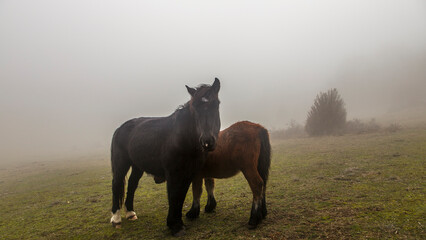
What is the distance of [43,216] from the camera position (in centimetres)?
608

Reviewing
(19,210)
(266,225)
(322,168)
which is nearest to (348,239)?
(266,225)

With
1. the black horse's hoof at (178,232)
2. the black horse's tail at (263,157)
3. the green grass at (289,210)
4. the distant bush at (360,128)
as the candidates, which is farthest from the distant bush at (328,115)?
the black horse's hoof at (178,232)

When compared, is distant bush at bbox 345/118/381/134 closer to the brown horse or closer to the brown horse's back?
the brown horse

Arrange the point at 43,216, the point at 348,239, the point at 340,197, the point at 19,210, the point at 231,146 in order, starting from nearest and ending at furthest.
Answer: the point at 348,239, the point at 231,146, the point at 340,197, the point at 43,216, the point at 19,210

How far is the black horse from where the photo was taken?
3861mm

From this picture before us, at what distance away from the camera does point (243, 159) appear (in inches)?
176

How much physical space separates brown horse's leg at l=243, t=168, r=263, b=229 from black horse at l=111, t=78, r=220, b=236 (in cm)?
100

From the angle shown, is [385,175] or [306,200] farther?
[385,175]

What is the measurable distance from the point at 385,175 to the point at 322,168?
85.0 inches

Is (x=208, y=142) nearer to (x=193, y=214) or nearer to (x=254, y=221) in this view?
(x=254, y=221)

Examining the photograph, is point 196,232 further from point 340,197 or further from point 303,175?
point 303,175

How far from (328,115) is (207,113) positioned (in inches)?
811

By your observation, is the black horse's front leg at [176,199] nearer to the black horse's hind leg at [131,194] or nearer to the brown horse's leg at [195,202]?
the brown horse's leg at [195,202]

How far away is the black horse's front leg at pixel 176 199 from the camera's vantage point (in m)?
4.19
